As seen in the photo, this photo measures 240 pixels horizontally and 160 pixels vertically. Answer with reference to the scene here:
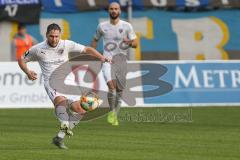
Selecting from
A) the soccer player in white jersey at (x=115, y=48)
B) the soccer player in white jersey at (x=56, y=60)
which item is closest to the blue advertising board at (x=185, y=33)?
the soccer player in white jersey at (x=115, y=48)

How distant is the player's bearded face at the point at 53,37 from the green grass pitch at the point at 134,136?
173 centimetres

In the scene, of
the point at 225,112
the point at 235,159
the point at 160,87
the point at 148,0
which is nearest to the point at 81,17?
the point at 148,0

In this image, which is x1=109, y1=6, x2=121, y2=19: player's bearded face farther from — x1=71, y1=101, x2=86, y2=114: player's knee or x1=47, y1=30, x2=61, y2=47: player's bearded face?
x1=71, y1=101, x2=86, y2=114: player's knee

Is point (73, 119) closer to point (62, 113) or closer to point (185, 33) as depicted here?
point (62, 113)

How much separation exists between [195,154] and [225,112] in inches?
392

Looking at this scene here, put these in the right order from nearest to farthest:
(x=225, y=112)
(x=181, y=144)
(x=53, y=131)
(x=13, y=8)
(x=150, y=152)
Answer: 1. (x=150, y=152)
2. (x=181, y=144)
3. (x=53, y=131)
4. (x=225, y=112)
5. (x=13, y=8)

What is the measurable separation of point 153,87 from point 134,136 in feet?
29.0

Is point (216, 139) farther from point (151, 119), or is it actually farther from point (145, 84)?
point (145, 84)

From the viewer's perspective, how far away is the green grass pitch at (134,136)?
43.5ft

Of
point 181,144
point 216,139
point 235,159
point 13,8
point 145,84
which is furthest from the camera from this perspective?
point 13,8

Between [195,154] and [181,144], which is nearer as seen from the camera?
[195,154]

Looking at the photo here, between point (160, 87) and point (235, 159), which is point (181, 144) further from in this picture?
point (160, 87)

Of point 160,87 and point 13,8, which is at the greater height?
point 13,8

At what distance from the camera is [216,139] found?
1602cm
